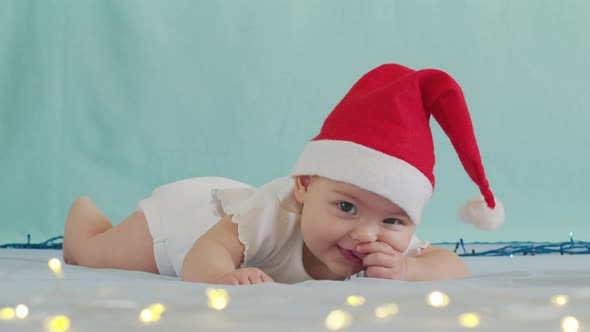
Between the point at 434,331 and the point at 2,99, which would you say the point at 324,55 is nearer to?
the point at 2,99

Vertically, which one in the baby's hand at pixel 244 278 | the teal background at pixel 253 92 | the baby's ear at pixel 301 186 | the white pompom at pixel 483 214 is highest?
the teal background at pixel 253 92

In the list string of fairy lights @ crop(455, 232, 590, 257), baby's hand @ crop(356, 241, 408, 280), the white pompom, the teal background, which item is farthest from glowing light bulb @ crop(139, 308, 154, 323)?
the teal background

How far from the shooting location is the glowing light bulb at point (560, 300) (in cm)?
79

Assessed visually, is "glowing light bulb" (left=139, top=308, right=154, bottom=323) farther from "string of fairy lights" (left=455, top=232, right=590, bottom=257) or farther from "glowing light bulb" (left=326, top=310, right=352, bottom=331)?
"string of fairy lights" (left=455, top=232, right=590, bottom=257)

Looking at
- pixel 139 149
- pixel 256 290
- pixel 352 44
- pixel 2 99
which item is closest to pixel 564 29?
pixel 352 44

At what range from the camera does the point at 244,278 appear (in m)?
1.01

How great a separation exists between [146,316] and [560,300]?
43 cm

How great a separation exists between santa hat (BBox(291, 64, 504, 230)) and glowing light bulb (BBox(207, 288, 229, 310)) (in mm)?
338

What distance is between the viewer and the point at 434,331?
66cm

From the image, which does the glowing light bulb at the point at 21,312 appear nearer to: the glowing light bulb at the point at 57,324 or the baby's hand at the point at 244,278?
the glowing light bulb at the point at 57,324

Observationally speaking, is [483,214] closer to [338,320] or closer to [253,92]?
[338,320]

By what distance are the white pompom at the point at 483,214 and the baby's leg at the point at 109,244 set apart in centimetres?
61

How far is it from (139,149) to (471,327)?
1.97 metres

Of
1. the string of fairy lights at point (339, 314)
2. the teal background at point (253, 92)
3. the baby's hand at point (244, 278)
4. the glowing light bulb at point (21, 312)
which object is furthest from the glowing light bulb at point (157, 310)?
the teal background at point (253, 92)
